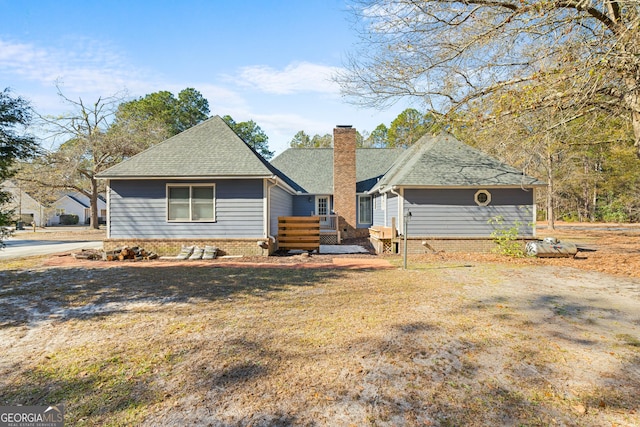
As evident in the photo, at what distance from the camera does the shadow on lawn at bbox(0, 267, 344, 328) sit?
5.59 metres

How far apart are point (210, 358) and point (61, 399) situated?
52.1 inches

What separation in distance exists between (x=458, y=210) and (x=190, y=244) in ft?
33.3

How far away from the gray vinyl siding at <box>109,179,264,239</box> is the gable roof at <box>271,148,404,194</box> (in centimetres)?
775

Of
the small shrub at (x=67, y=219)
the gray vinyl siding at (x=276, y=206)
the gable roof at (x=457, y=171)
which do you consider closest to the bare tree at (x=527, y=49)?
the gable roof at (x=457, y=171)

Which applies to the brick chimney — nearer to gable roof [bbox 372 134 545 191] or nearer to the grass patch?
gable roof [bbox 372 134 545 191]

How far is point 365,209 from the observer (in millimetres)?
19594

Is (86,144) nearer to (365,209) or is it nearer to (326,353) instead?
(365,209)

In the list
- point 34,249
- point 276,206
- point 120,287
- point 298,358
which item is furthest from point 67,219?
point 298,358

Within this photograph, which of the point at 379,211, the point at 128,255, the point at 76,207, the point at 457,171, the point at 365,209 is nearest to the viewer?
the point at 128,255

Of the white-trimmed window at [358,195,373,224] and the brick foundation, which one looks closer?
the brick foundation

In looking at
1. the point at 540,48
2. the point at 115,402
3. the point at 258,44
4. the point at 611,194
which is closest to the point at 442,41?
the point at 540,48

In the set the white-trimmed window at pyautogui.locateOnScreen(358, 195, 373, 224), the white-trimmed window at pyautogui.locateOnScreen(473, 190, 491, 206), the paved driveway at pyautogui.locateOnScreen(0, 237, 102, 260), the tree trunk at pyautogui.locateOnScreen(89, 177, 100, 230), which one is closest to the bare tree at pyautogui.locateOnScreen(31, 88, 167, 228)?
the tree trunk at pyautogui.locateOnScreen(89, 177, 100, 230)

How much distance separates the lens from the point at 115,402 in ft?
9.42

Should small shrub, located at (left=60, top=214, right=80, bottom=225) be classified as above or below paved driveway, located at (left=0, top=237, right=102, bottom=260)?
above
